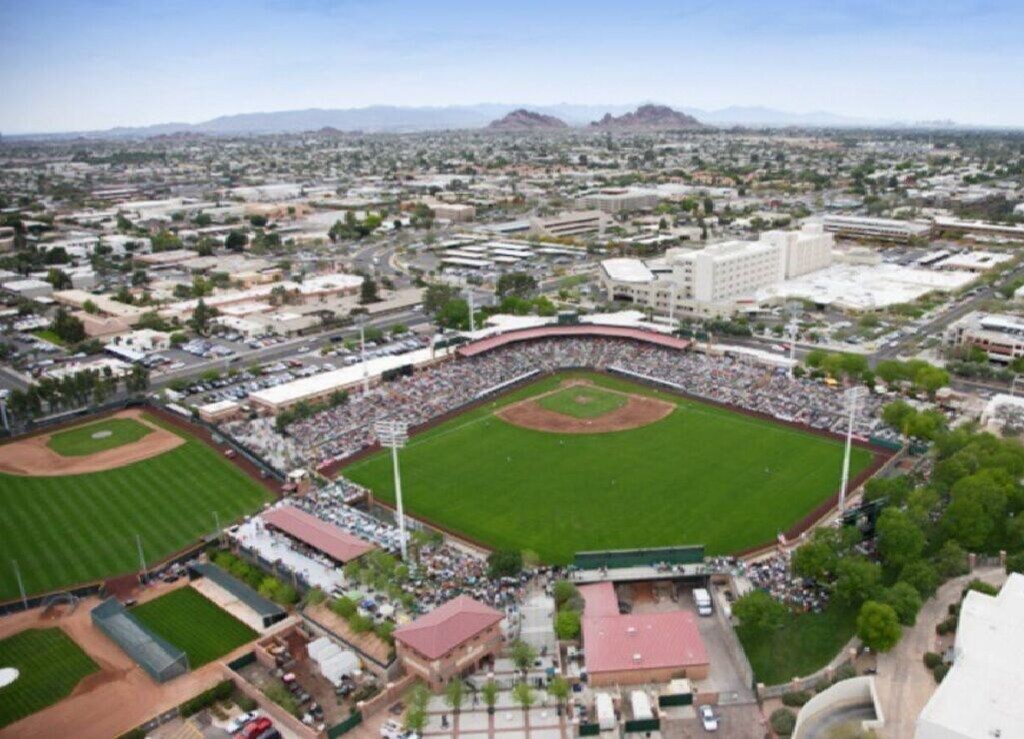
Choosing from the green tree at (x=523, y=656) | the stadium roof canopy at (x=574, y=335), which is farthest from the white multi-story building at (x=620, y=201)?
the green tree at (x=523, y=656)

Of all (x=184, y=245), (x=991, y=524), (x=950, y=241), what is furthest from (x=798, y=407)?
(x=184, y=245)

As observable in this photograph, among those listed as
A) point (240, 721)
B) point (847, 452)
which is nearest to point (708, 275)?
point (847, 452)

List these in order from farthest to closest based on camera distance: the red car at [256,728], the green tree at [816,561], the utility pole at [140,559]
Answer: the utility pole at [140,559], the green tree at [816,561], the red car at [256,728]

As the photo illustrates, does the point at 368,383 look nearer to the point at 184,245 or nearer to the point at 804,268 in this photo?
the point at 804,268

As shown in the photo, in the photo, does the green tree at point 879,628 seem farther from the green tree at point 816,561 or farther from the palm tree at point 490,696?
the palm tree at point 490,696

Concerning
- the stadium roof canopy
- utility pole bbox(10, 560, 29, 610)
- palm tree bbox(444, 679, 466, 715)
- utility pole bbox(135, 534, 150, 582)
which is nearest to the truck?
palm tree bbox(444, 679, 466, 715)

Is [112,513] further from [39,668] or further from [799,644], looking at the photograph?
[799,644]
